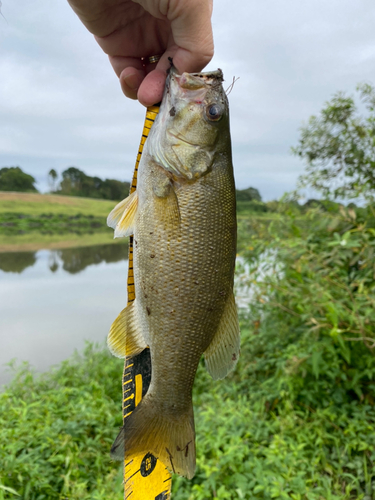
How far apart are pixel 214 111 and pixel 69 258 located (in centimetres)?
1783

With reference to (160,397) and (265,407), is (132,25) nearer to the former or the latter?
(160,397)

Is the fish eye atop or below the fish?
atop

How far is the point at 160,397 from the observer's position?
1.40 metres

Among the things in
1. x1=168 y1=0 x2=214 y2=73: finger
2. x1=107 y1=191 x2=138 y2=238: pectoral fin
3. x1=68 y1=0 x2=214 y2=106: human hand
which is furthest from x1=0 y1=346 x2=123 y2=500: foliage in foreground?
x1=168 y1=0 x2=214 y2=73: finger

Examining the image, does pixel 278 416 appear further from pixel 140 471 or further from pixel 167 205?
pixel 167 205

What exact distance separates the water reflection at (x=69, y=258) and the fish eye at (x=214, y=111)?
14.1 meters

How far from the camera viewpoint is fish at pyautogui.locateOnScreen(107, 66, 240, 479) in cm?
137

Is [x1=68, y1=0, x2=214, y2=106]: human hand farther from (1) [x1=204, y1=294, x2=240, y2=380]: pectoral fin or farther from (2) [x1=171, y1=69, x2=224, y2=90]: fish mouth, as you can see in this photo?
(1) [x1=204, y1=294, x2=240, y2=380]: pectoral fin

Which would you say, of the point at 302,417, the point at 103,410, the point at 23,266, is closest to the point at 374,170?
the point at 302,417

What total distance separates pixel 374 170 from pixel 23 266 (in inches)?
576

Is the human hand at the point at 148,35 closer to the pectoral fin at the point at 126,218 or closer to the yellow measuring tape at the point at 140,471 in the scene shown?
the pectoral fin at the point at 126,218

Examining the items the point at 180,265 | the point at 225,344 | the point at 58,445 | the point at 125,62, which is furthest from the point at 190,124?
the point at 58,445

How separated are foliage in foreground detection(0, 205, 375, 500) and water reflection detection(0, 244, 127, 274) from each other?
11.7m

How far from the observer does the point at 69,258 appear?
18188mm
